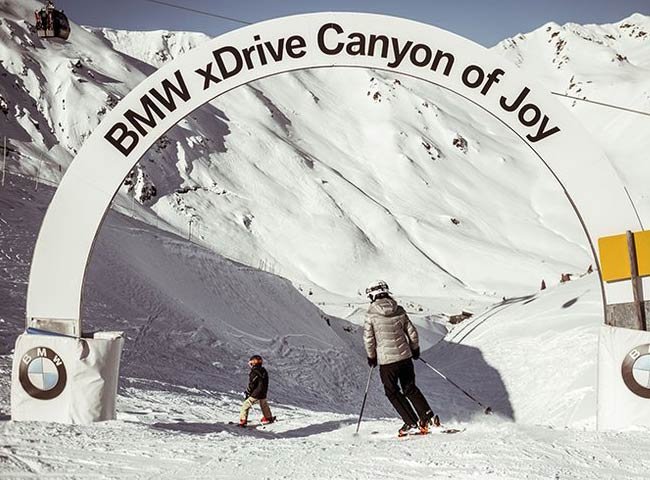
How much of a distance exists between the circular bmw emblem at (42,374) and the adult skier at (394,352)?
3.64m

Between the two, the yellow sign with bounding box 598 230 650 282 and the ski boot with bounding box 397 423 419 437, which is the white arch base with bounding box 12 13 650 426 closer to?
the yellow sign with bounding box 598 230 650 282

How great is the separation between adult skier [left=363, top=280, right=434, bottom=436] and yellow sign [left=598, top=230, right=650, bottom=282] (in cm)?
254

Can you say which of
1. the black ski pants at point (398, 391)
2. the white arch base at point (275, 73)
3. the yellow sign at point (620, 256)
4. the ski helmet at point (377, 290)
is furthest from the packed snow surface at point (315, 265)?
the yellow sign at point (620, 256)

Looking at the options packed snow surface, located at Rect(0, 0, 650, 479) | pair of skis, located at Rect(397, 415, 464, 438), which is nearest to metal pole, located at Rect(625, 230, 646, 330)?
packed snow surface, located at Rect(0, 0, 650, 479)

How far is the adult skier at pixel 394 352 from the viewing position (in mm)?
8266

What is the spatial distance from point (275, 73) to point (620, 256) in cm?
460

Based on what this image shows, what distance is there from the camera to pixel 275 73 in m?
9.13

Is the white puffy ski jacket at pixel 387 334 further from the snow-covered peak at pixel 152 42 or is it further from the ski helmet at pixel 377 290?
the snow-covered peak at pixel 152 42

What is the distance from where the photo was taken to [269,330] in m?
24.0

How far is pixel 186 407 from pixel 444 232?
79.1 metres

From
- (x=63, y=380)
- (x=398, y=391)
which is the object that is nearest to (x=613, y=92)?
(x=398, y=391)

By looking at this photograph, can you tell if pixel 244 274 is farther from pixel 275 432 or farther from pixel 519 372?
pixel 275 432

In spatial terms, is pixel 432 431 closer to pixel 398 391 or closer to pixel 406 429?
pixel 406 429

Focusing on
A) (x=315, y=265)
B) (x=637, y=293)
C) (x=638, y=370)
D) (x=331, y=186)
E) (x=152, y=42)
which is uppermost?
(x=152, y=42)
